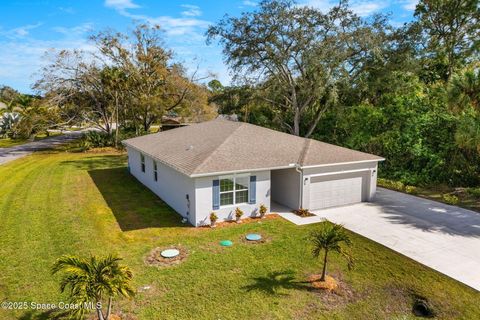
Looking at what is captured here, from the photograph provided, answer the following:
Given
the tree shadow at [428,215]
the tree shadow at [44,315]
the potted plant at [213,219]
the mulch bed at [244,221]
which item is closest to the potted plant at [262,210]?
Answer: the mulch bed at [244,221]

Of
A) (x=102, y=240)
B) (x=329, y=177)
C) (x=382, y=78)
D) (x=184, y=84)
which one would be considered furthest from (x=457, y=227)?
(x=184, y=84)

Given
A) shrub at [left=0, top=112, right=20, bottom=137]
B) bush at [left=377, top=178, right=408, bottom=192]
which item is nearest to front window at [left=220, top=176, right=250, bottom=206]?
bush at [left=377, top=178, right=408, bottom=192]

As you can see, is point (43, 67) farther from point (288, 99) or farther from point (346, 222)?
point (346, 222)

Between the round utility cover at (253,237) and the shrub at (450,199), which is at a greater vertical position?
the shrub at (450,199)

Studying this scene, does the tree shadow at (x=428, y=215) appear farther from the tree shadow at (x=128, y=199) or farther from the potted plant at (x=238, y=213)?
the tree shadow at (x=128, y=199)

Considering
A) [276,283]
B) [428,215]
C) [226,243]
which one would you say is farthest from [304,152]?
[276,283]

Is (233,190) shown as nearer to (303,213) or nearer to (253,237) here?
(253,237)

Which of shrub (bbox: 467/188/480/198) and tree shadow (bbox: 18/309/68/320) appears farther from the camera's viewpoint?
shrub (bbox: 467/188/480/198)

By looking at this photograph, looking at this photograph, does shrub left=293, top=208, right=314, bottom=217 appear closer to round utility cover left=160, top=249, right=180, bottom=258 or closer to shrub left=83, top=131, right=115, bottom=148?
round utility cover left=160, top=249, right=180, bottom=258
